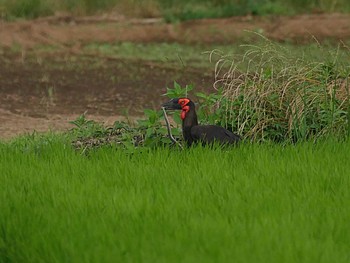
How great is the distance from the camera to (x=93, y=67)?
38.1ft

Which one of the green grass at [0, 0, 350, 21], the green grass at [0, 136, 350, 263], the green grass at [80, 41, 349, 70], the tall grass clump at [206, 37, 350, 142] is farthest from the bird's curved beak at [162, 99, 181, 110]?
the green grass at [0, 0, 350, 21]

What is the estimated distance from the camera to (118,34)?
13.4 metres

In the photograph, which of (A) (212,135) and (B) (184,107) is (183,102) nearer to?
(B) (184,107)

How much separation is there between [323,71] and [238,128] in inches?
28.8

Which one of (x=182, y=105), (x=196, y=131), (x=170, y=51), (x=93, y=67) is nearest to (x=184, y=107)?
(x=182, y=105)

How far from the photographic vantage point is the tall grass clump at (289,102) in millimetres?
6578

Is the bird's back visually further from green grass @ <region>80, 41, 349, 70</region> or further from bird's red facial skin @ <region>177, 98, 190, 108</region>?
green grass @ <region>80, 41, 349, 70</region>

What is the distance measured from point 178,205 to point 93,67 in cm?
702

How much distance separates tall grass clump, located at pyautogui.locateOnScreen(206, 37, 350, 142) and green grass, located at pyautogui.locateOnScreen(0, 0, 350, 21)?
7.25 m

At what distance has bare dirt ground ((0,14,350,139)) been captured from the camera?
9391 mm

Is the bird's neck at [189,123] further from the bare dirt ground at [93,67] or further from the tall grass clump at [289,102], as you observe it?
the bare dirt ground at [93,67]

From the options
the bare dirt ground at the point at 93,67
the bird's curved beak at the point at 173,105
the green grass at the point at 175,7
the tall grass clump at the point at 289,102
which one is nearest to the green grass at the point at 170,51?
the bare dirt ground at the point at 93,67

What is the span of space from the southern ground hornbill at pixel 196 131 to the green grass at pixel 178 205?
21 centimetres

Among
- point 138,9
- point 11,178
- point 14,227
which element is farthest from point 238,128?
point 138,9
